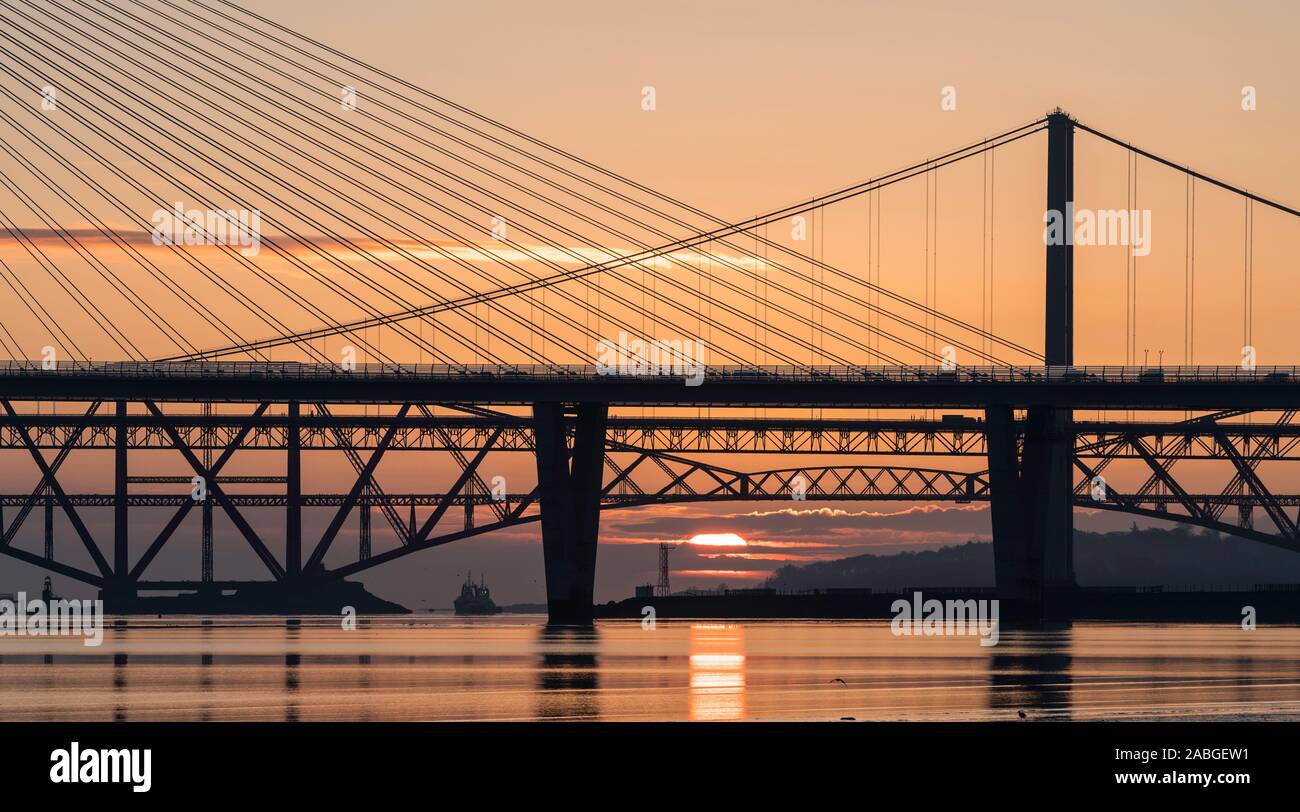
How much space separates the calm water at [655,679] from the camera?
50688mm

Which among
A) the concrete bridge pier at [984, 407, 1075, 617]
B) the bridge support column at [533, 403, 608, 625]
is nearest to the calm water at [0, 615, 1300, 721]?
the bridge support column at [533, 403, 608, 625]

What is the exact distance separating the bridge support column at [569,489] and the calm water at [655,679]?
16.9m

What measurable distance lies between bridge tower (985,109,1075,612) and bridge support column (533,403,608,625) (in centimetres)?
2838

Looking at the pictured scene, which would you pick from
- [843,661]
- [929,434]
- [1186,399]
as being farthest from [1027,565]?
[843,661]

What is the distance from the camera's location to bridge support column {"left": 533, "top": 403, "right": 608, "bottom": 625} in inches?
5162

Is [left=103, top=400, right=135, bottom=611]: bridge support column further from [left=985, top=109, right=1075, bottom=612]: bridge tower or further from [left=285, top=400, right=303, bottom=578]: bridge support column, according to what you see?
[left=985, top=109, right=1075, bottom=612]: bridge tower

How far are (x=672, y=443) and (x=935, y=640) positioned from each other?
8102cm
